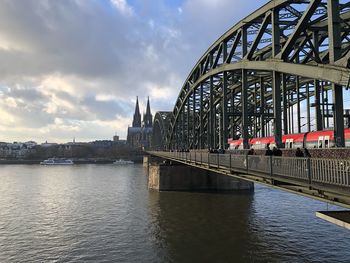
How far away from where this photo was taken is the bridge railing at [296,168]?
11.0 meters

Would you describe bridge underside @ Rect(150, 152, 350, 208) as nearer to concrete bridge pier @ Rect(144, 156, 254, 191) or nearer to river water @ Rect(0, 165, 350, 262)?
river water @ Rect(0, 165, 350, 262)

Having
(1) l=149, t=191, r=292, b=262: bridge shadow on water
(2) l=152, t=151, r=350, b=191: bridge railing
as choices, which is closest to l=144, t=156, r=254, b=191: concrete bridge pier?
(1) l=149, t=191, r=292, b=262: bridge shadow on water

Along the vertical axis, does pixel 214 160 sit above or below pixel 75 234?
above

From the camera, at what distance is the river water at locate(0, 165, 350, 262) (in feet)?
69.3

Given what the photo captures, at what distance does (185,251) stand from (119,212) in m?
14.3

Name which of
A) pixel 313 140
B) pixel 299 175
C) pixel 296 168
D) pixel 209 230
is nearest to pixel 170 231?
pixel 209 230

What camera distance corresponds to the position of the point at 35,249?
74.4 feet

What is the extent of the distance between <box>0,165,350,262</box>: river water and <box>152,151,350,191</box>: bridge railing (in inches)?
214

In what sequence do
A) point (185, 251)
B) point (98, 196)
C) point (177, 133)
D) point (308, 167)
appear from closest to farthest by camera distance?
point (308, 167) → point (185, 251) → point (98, 196) → point (177, 133)

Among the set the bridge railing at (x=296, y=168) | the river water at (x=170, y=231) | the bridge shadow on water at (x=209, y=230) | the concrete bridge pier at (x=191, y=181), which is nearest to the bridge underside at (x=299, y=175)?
the bridge railing at (x=296, y=168)

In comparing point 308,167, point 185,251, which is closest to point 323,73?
point 308,167

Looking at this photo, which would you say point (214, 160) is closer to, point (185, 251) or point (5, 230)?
point (185, 251)

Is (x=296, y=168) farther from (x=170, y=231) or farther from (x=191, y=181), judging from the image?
(x=191, y=181)

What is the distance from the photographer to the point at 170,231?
2731cm
